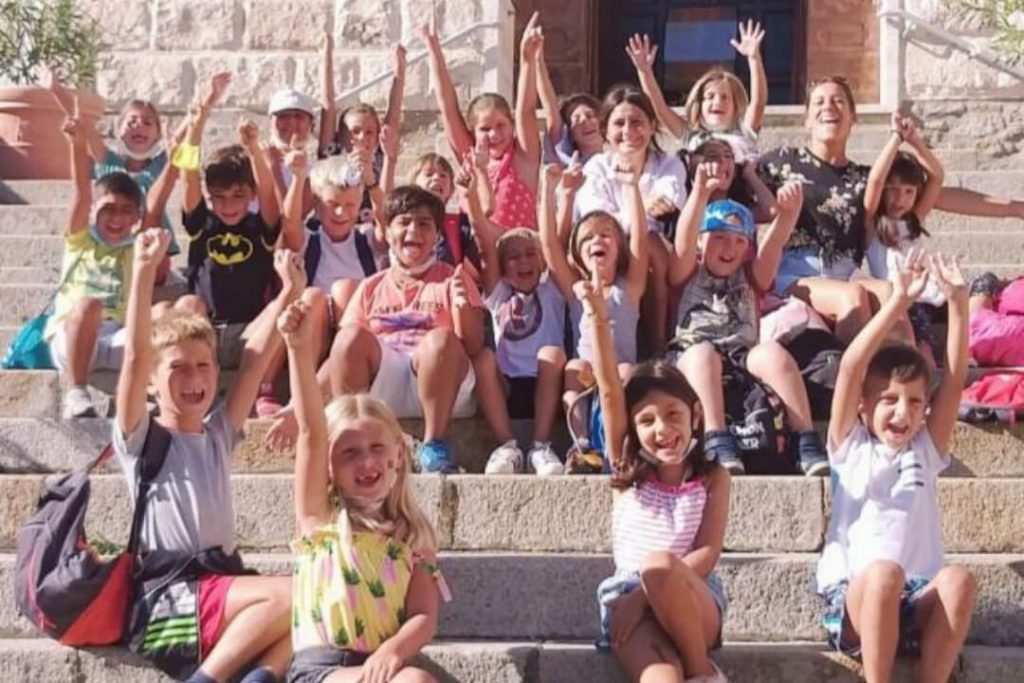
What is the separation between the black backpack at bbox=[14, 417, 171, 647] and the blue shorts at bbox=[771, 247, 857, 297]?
2.97 meters

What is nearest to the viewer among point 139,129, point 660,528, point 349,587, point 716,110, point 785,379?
point 349,587

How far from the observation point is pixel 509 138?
7.45m

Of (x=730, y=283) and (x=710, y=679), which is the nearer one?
(x=710, y=679)

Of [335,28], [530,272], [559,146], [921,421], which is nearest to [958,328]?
[921,421]

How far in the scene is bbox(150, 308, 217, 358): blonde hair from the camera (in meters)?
4.59

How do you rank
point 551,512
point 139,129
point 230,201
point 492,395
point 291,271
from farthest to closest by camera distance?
1. point 139,129
2. point 230,201
3. point 492,395
4. point 551,512
5. point 291,271

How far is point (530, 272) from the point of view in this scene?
625 centimetres

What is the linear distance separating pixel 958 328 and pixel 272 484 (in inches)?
77.6

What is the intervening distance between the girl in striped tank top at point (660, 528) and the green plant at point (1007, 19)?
402 cm

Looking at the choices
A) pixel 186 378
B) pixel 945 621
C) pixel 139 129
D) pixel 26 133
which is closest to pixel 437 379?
pixel 186 378

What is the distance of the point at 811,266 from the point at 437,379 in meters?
1.68

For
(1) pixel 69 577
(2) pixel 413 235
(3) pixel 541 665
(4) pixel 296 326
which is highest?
(2) pixel 413 235

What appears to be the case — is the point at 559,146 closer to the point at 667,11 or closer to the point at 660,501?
the point at 660,501

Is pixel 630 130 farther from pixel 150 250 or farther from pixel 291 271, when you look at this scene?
pixel 150 250
